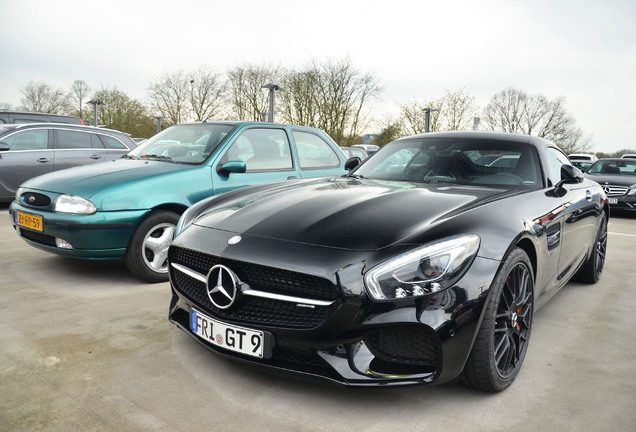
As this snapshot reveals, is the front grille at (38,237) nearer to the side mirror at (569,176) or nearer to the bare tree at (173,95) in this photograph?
the side mirror at (569,176)

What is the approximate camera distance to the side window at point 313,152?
5.17m

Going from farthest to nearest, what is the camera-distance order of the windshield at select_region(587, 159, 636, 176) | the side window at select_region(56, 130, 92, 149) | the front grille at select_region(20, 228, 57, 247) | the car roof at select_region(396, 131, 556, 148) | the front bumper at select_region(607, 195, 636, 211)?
the windshield at select_region(587, 159, 636, 176), the front bumper at select_region(607, 195, 636, 211), the side window at select_region(56, 130, 92, 149), the front grille at select_region(20, 228, 57, 247), the car roof at select_region(396, 131, 556, 148)

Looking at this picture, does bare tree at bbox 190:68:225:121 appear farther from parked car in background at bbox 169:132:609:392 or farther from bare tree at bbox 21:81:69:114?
parked car in background at bbox 169:132:609:392

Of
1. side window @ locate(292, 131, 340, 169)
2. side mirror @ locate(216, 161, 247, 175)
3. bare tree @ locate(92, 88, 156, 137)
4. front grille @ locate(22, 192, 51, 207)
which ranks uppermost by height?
bare tree @ locate(92, 88, 156, 137)

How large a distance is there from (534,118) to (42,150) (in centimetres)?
4787

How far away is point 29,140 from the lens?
26.0 ft

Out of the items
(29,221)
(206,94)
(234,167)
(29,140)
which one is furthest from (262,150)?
(206,94)

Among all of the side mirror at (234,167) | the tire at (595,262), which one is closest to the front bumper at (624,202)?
the tire at (595,262)

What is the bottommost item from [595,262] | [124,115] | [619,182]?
[595,262]

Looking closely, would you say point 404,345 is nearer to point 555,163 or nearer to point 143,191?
point 555,163

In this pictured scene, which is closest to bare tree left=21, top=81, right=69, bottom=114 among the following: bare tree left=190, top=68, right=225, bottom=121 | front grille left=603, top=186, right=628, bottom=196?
bare tree left=190, top=68, right=225, bottom=121

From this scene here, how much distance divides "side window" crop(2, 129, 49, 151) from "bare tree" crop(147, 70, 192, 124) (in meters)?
31.0

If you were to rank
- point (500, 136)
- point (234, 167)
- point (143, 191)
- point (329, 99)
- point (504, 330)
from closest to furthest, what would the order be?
point (504, 330)
point (500, 136)
point (143, 191)
point (234, 167)
point (329, 99)

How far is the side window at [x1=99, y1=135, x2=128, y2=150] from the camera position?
8484 millimetres
